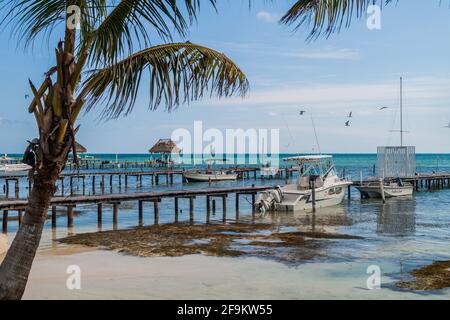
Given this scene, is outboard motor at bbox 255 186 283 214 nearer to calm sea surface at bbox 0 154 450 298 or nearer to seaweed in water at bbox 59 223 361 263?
calm sea surface at bbox 0 154 450 298

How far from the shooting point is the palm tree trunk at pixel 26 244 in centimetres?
480

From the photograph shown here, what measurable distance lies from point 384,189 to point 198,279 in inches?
1182

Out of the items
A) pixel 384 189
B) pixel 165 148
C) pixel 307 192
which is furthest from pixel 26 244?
pixel 165 148

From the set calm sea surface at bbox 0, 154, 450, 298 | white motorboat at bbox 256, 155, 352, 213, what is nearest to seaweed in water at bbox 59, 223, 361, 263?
calm sea surface at bbox 0, 154, 450, 298

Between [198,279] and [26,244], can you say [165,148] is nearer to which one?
[198,279]

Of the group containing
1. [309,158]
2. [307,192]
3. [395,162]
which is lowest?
[307,192]

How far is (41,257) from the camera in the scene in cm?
1423

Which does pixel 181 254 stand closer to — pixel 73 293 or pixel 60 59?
pixel 73 293

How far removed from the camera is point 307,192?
28.6 meters

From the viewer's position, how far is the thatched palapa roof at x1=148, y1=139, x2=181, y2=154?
80.4m

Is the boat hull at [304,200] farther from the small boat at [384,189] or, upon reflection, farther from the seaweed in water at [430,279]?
the seaweed in water at [430,279]

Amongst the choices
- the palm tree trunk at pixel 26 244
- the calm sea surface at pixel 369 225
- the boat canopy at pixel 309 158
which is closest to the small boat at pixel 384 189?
the calm sea surface at pixel 369 225

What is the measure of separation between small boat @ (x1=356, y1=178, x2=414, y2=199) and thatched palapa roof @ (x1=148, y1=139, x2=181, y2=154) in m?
45.0

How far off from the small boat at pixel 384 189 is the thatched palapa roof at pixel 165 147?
148 feet
